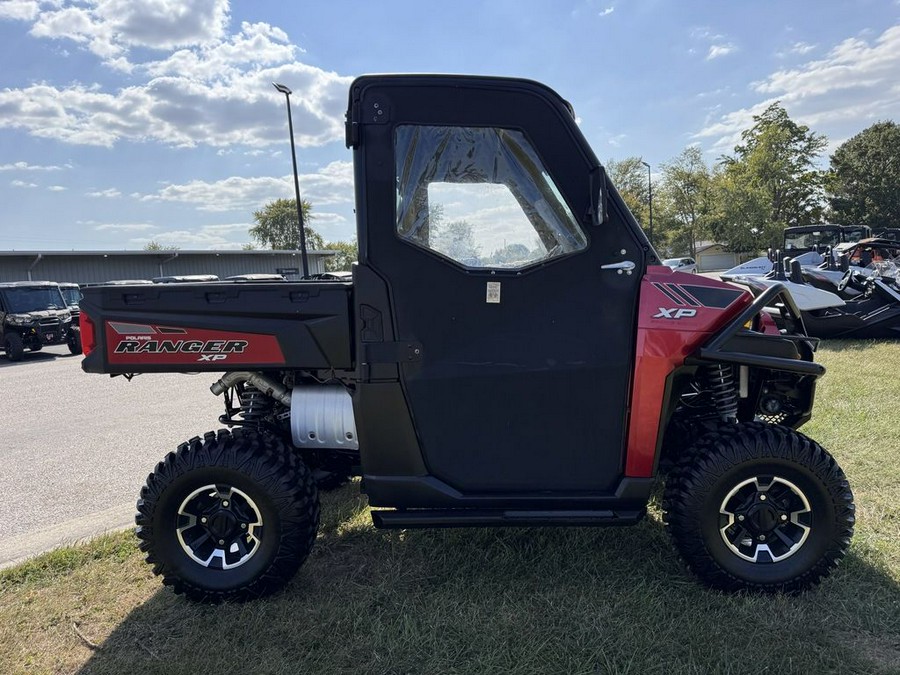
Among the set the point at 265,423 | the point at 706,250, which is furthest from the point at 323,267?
the point at 265,423

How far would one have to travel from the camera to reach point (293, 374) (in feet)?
10.4

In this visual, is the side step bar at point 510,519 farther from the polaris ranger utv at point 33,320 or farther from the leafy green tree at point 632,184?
the polaris ranger utv at point 33,320

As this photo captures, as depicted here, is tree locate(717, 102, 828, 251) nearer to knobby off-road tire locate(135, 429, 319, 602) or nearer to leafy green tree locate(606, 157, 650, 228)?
leafy green tree locate(606, 157, 650, 228)

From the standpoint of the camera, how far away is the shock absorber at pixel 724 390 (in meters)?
2.98

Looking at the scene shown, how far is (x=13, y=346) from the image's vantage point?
1421 cm

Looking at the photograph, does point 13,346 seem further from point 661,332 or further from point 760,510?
point 760,510

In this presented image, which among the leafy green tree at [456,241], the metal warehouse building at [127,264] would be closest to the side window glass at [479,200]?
the leafy green tree at [456,241]

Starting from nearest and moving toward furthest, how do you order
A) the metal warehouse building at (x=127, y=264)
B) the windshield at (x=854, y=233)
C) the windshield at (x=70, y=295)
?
the windshield at (x=70, y=295) → the windshield at (x=854, y=233) → the metal warehouse building at (x=127, y=264)

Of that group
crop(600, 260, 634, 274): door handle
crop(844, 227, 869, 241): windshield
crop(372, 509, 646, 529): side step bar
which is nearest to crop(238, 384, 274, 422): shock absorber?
crop(372, 509, 646, 529): side step bar

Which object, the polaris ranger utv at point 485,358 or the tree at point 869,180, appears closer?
the polaris ranger utv at point 485,358

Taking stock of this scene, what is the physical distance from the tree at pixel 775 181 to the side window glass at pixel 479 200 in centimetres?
4869

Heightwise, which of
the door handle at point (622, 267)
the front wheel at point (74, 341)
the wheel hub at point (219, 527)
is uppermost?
the door handle at point (622, 267)

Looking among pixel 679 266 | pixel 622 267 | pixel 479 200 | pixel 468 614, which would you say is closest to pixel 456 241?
pixel 479 200

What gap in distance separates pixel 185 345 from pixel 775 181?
56.1 meters
